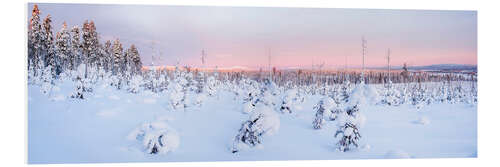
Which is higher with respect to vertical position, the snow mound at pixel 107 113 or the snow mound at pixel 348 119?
the snow mound at pixel 107 113

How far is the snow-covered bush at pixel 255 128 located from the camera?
586 cm

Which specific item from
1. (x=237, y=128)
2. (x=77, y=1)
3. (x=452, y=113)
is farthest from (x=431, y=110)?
(x=77, y=1)

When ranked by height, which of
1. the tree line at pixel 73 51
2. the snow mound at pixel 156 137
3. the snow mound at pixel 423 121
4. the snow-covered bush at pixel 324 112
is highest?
the tree line at pixel 73 51

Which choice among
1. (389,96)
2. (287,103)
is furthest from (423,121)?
(287,103)

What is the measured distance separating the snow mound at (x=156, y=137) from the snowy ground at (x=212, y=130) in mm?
92

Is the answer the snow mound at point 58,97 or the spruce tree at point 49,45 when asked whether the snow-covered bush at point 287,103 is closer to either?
the snow mound at point 58,97

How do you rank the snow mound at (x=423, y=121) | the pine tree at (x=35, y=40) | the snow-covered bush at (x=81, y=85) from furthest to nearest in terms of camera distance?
the snow mound at (x=423, y=121), the snow-covered bush at (x=81, y=85), the pine tree at (x=35, y=40)

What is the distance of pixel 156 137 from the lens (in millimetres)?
5645

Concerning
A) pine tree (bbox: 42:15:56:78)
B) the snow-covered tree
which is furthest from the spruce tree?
the snow-covered tree

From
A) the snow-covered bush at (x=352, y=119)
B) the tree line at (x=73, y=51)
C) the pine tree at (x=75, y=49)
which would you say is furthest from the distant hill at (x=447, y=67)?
the pine tree at (x=75, y=49)

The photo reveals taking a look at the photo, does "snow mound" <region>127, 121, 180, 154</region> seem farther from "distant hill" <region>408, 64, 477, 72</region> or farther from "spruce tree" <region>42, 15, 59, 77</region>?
"distant hill" <region>408, 64, 477, 72</region>

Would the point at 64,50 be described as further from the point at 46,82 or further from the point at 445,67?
the point at 445,67
